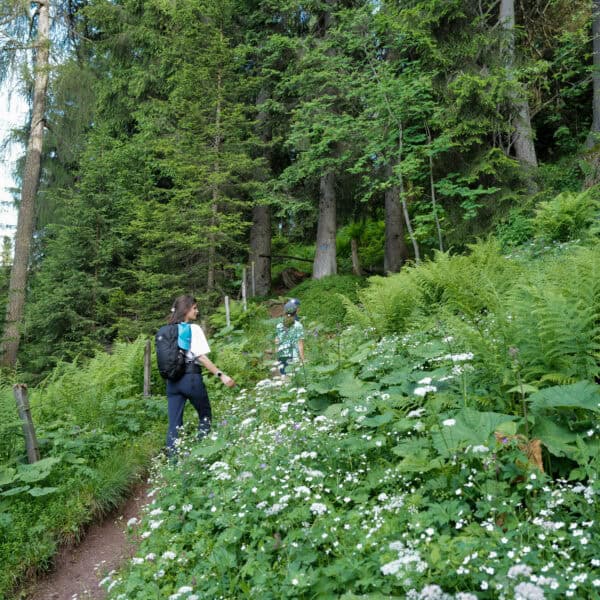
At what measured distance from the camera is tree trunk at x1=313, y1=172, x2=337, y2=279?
56.4 feet

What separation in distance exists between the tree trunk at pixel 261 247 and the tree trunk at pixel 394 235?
440 centimetres

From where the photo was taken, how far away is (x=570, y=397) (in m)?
3.04

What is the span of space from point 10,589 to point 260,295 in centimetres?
1420

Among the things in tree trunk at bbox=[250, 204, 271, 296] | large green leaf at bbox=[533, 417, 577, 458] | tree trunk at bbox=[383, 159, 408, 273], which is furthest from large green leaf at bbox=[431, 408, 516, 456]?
tree trunk at bbox=[250, 204, 271, 296]

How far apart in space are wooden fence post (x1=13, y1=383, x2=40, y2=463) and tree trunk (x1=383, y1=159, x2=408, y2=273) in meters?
12.3

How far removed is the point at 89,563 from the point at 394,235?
44.2 feet

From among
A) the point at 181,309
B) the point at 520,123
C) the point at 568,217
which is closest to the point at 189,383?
the point at 181,309

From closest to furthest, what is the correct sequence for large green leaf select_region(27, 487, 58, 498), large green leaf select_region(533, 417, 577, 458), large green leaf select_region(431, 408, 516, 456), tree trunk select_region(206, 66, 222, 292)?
large green leaf select_region(533, 417, 577, 458), large green leaf select_region(431, 408, 516, 456), large green leaf select_region(27, 487, 58, 498), tree trunk select_region(206, 66, 222, 292)

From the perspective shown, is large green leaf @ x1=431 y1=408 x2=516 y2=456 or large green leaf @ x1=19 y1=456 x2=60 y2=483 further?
large green leaf @ x1=19 y1=456 x2=60 y2=483

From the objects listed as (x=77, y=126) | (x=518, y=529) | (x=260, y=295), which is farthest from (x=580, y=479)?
(x=77, y=126)

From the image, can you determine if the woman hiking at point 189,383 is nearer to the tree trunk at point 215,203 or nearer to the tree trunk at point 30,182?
the tree trunk at point 215,203

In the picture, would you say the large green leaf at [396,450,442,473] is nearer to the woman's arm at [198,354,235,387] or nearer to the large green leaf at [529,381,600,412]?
the large green leaf at [529,381,600,412]

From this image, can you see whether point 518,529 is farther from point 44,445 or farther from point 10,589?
point 44,445

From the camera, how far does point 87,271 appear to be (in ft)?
56.6
